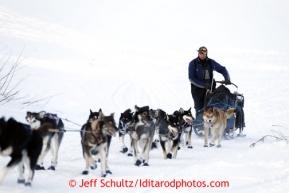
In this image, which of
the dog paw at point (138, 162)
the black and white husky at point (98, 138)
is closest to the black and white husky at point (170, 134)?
the dog paw at point (138, 162)

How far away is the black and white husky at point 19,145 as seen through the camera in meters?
4.36

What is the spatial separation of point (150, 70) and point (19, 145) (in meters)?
16.4

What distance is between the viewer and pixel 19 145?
4.45 metres

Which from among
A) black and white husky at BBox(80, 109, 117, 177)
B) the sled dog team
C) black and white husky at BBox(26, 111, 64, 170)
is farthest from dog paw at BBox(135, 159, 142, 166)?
black and white husky at BBox(26, 111, 64, 170)

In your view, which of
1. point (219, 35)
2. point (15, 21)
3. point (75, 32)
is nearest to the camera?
point (15, 21)

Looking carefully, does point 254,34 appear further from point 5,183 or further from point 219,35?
point 5,183

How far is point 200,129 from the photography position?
9336 millimetres

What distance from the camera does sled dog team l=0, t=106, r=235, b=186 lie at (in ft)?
14.5

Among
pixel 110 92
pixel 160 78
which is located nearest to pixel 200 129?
pixel 110 92

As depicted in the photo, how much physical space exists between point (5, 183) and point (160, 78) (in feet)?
47.1

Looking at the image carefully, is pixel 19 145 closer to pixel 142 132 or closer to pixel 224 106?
pixel 142 132
